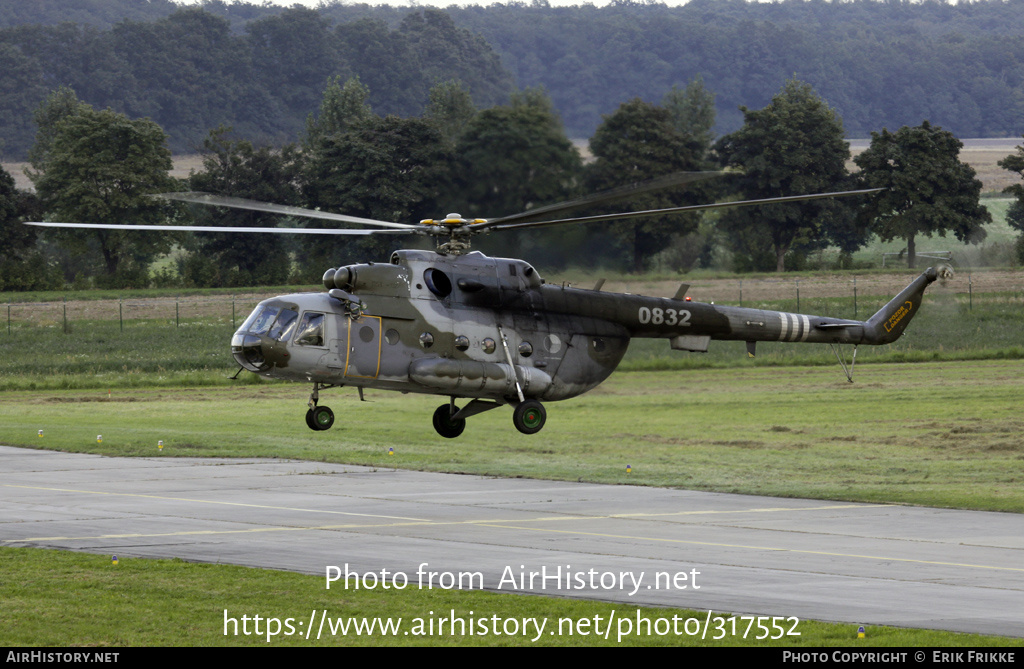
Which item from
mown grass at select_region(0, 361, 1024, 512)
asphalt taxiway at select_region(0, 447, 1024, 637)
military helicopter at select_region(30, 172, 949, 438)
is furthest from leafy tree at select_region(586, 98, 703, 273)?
asphalt taxiway at select_region(0, 447, 1024, 637)

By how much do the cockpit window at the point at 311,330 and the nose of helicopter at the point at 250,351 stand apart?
725 mm

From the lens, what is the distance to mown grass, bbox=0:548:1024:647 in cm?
1788

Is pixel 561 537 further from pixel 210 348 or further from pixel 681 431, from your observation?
pixel 210 348

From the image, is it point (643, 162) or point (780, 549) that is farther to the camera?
point (643, 162)

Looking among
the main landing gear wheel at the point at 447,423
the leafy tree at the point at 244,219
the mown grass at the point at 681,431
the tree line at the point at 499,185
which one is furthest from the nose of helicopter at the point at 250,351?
the leafy tree at the point at 244,219

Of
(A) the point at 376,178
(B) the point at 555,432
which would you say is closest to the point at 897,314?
(B) the point at 555,432

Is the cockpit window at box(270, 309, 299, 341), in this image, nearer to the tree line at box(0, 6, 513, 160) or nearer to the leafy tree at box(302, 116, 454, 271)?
the leafy tree at box(302, 116, 454, 271)

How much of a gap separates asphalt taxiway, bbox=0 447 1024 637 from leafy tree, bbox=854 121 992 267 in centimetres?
5121

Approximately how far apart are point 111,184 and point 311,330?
2789 inches

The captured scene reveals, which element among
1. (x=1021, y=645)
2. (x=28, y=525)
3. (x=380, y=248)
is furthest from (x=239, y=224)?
(x=1021, y=645)

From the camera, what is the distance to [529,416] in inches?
1079
